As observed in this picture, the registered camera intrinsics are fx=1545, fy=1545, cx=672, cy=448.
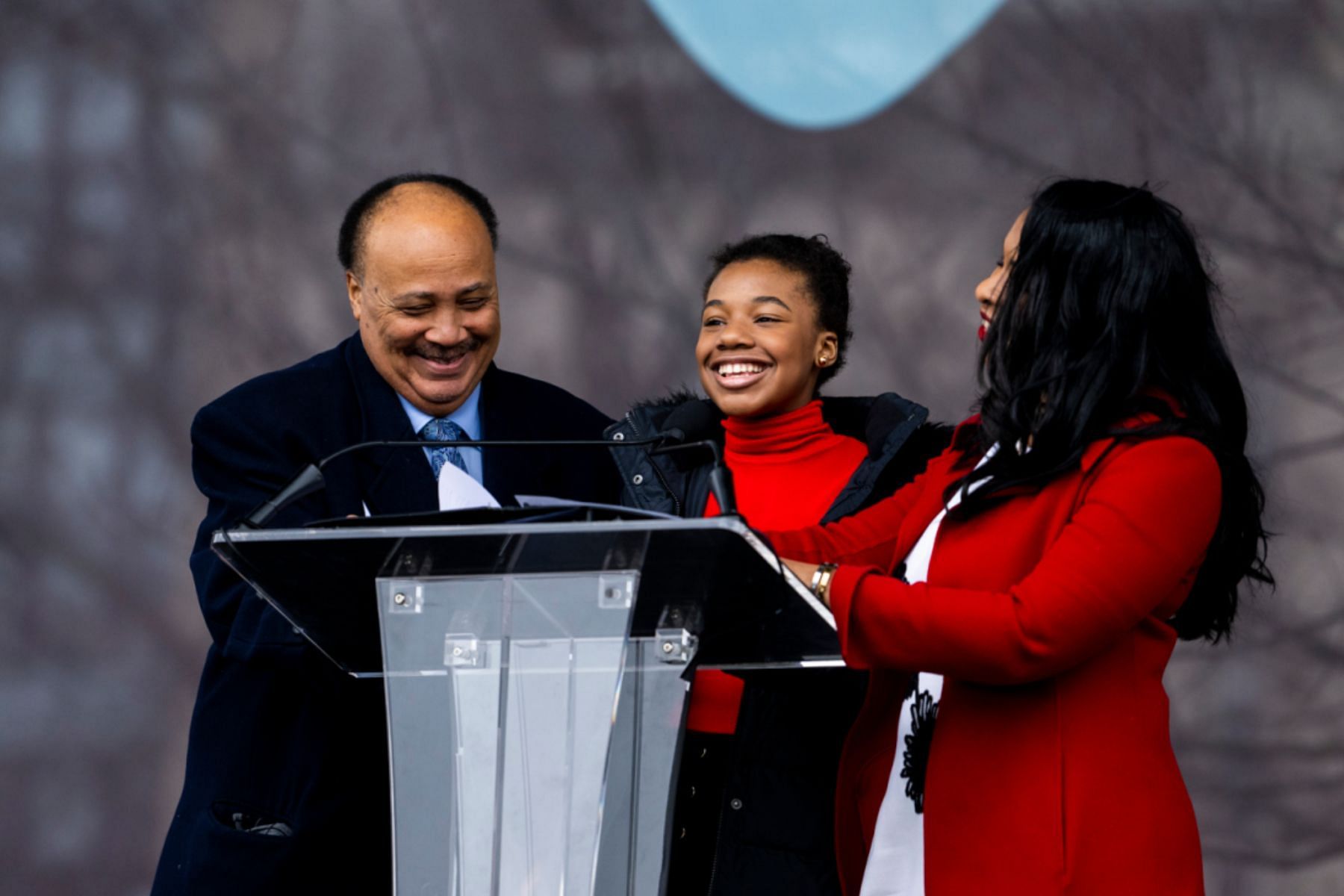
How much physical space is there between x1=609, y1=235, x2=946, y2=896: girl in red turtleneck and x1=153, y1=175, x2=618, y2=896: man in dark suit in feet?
0.86

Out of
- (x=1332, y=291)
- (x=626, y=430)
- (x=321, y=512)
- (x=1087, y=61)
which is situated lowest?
(x=321, y=512)

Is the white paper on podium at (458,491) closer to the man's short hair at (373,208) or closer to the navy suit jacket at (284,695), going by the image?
the navy suit jacket at (284,695)

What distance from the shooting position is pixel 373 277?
254 cm

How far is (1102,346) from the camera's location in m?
1.76

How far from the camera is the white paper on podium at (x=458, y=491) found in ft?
7.13

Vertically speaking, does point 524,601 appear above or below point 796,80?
below

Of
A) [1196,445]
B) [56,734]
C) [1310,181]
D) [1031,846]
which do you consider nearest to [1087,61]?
[1310,181]

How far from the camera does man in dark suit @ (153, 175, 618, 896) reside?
2242 millimetres

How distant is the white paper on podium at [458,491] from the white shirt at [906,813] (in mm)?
636

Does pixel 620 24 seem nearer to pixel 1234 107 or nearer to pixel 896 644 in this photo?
pixel 1234 107

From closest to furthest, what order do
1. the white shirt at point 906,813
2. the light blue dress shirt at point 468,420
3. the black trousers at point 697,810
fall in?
1. the white shirt at point 906,813
2. the black trousers at point 697,810
3. the light blue dress shirt at point 468,420

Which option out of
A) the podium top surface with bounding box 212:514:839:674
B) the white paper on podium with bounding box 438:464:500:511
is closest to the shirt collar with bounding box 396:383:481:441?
the white paper on podium with bounding box 438:464:500:511

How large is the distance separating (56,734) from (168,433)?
762mm

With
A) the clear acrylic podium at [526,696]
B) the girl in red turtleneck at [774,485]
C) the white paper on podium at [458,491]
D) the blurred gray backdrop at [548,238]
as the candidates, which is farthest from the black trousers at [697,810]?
the blurred gray backdrop at [548,238]
